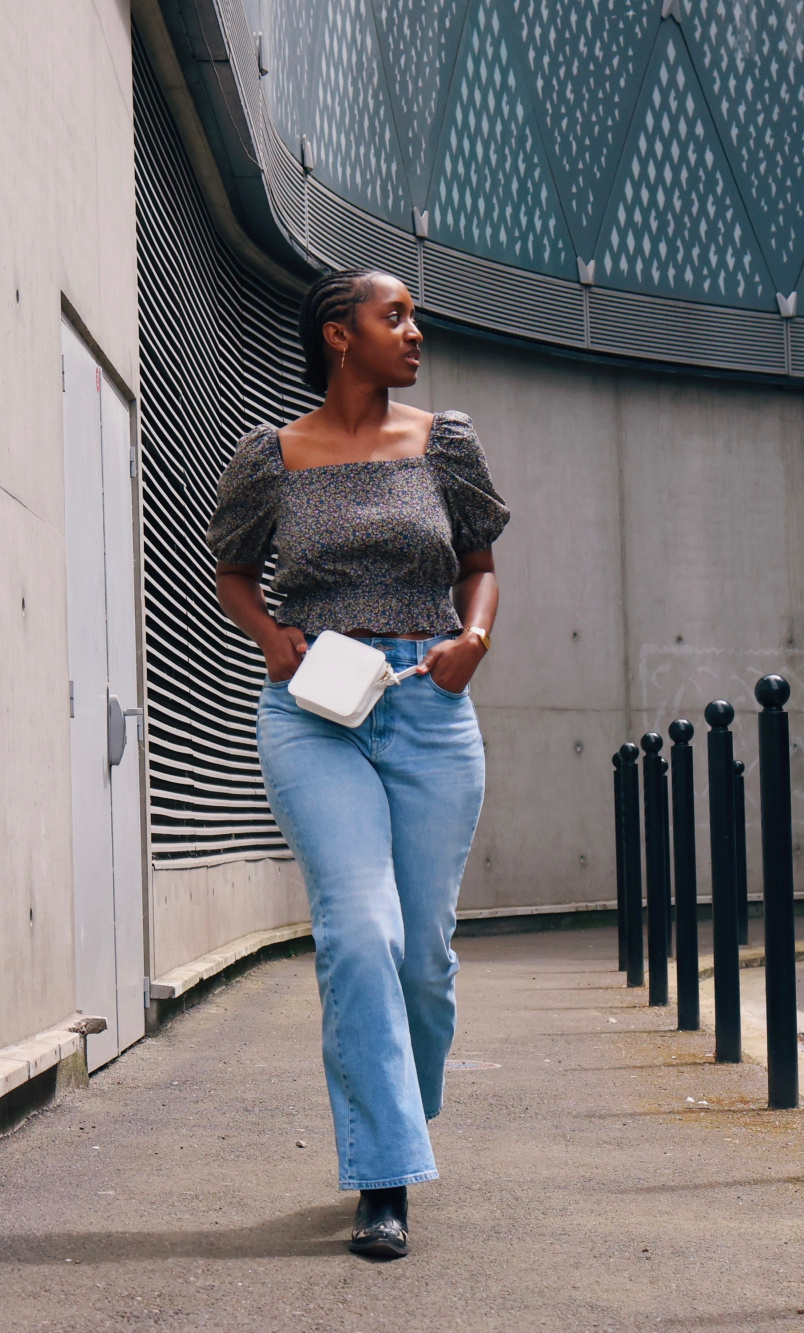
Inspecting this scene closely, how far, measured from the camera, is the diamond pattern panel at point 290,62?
9.47 meters

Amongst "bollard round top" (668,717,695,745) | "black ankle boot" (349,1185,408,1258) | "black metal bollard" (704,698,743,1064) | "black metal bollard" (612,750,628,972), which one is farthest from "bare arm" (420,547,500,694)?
"black metal bollard" (612,750,628,972)

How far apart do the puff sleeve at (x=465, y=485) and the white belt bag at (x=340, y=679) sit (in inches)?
17.8

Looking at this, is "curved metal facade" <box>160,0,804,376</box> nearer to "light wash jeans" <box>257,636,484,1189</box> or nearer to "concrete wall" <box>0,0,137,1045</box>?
"concrete wall" <box>0,0,137,1045</box>

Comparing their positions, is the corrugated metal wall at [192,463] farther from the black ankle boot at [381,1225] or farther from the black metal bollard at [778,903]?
the black ankle boot at [381,1225]

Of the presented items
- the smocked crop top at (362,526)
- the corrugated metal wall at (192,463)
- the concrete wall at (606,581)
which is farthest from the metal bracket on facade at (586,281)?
the smocked crop top at (362,526)

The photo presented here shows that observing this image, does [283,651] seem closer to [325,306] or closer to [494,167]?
[325,306]

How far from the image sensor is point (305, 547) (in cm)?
301

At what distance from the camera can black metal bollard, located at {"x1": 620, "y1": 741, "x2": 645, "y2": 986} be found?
24.3 feet

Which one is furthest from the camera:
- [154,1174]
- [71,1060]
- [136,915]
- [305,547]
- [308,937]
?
[308,937]

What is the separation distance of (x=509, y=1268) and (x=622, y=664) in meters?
10.5

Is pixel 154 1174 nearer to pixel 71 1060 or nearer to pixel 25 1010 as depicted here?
pixel 25 1010

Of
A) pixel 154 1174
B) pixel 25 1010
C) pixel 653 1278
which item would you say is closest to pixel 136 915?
pixel 25 1010

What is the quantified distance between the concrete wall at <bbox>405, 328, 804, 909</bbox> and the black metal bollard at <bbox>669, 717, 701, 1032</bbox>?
6307mm

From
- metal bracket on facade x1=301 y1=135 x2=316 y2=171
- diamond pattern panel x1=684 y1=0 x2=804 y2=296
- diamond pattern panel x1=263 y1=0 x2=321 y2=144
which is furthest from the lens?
diamond pattern panel x1=684 y1=0 x2=804 y2=296
